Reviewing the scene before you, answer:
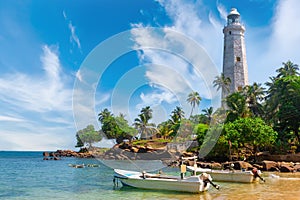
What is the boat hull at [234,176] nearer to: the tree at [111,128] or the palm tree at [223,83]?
the palm tree at [223,83]

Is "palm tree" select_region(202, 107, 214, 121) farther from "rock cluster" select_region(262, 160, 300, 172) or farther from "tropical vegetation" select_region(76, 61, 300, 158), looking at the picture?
"rock cluster" select_region(262, 160, 300, 172)

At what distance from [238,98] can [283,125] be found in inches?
378

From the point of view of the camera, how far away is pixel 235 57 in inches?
2244

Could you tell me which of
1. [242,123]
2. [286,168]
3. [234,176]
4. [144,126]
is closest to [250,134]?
[242,123]

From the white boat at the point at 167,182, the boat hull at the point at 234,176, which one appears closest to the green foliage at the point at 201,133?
the boat hull at the point at 234,176

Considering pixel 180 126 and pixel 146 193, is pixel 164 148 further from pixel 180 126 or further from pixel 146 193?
pixel 146 193

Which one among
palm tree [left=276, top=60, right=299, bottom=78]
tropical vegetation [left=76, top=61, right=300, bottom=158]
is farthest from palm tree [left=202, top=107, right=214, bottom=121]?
palm tree [left=276, top=60, right=299, bottom=78]

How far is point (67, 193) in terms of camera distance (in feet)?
70.7

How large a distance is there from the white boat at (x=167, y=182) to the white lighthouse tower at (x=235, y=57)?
131 feet

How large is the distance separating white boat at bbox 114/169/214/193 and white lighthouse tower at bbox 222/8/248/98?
3987 cm

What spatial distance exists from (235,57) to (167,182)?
4207cm

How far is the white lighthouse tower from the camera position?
57.2 metres

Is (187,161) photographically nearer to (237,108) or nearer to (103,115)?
(237,108)

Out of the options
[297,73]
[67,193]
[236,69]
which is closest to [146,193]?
[67,193]
